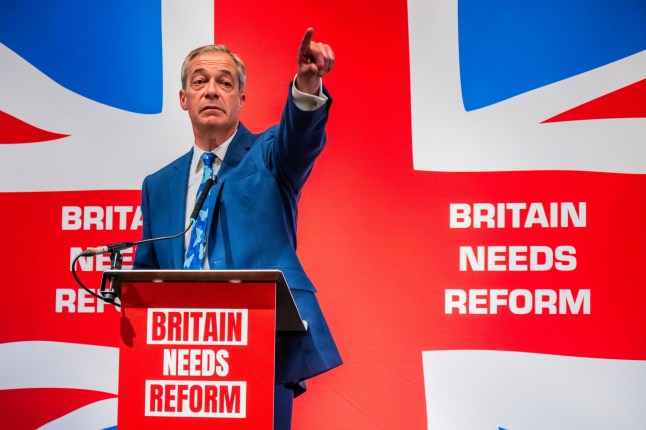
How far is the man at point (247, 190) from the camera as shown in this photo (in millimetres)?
2072

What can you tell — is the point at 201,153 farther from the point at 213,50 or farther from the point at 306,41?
the point at 306,41

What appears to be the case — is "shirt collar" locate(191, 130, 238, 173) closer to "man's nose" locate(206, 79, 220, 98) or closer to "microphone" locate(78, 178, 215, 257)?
"man's nose" locate(206, 79, 220, 98)

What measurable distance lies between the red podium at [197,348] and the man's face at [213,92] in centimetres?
85

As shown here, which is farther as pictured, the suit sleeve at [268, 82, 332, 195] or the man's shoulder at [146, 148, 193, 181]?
the man's shoulder at [146, 148, 193, 181]

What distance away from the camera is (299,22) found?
10.8 ft

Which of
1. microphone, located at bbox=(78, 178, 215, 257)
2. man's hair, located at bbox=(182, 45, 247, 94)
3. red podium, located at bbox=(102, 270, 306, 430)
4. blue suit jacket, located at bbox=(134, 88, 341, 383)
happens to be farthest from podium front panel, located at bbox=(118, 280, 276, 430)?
man's hair, located at bbox=(182, 45, 247, 94)

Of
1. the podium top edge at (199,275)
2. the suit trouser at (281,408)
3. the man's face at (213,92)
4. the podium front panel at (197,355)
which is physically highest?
the man's face at (213,92)

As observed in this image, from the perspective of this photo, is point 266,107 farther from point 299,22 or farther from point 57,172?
point 57,172

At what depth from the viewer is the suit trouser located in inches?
83.0

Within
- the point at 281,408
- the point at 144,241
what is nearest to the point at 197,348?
the point at 144,241

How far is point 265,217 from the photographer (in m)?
2.24

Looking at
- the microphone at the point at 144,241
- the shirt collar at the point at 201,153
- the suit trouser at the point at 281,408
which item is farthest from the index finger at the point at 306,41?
the suit trouser at the point at 281,408

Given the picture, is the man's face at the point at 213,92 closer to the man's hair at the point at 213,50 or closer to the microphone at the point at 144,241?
the man's hair at the point at 213,50

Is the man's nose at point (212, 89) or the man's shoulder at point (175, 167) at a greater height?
the man's nose at point (212, 89)
